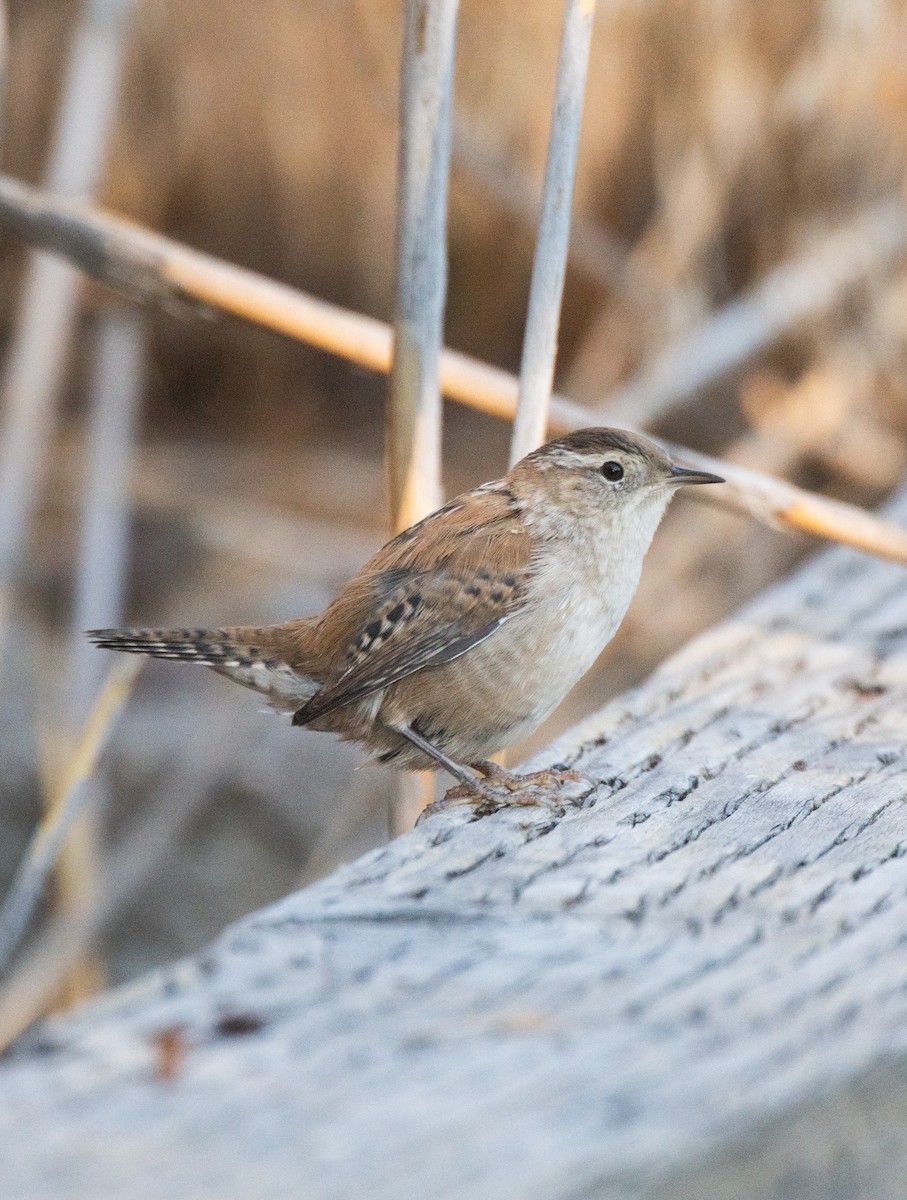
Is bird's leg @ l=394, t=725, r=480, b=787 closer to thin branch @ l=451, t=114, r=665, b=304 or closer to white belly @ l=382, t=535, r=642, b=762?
white belly @ l=382, t=535, r=642, b=762

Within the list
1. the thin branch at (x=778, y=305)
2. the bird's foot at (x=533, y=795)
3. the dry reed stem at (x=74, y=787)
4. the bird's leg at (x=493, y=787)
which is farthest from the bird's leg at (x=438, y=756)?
the thin branch at (x=778, y=305)

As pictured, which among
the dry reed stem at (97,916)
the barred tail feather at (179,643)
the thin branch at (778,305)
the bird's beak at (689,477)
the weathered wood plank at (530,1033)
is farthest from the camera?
the thin branch at (778,305)

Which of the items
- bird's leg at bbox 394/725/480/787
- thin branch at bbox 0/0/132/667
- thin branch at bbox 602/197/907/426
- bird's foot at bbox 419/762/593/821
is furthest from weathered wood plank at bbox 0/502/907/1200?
thin branch at bbox 602/197/907/426

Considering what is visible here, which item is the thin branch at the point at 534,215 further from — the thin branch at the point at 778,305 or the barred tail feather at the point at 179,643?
the barred tail feather at the point at 179,643

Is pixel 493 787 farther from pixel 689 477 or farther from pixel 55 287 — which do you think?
pixel 55 287

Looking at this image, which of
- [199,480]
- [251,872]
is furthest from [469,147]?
[251,872]

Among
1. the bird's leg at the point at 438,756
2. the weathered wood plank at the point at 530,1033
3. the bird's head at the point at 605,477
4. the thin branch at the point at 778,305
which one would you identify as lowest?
the weathered wood plank at the point at 530,1033

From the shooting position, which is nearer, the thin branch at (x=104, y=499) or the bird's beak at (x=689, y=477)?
the bird's beak at (x=689, y=477)

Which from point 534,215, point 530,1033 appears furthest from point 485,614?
point 534,215
